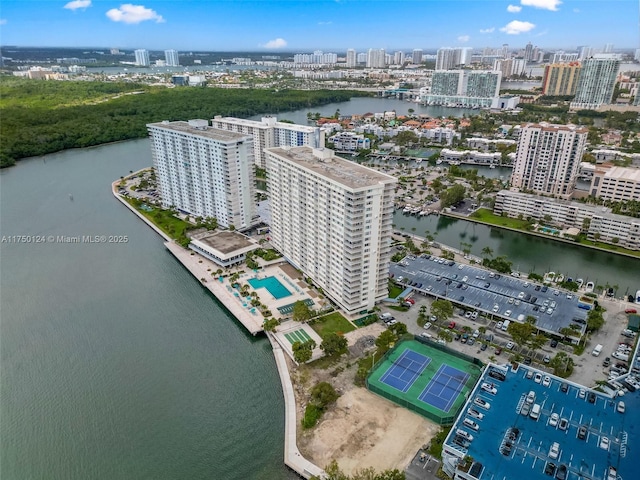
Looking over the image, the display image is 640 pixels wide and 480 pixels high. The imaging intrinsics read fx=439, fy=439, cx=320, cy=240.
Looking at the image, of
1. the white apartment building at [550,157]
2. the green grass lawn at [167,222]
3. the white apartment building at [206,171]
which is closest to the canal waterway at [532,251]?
the white apartment building at [550,157]

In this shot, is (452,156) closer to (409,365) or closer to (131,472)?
(409,365)

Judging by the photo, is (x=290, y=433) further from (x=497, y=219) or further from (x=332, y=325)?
(x=497, y=219)

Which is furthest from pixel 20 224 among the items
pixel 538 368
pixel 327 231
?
pixel 538 368

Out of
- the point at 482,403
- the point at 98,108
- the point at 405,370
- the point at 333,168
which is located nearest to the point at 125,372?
the point at 405,370

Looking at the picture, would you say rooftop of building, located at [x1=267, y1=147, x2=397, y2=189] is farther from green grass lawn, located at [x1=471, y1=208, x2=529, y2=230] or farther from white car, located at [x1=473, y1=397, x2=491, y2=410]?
green grass lawn, located at [x1=471, y1=208, x2=529, y2=230]

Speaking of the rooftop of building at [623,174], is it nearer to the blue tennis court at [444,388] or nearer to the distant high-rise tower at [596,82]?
the blue tennis court at [444,388]
